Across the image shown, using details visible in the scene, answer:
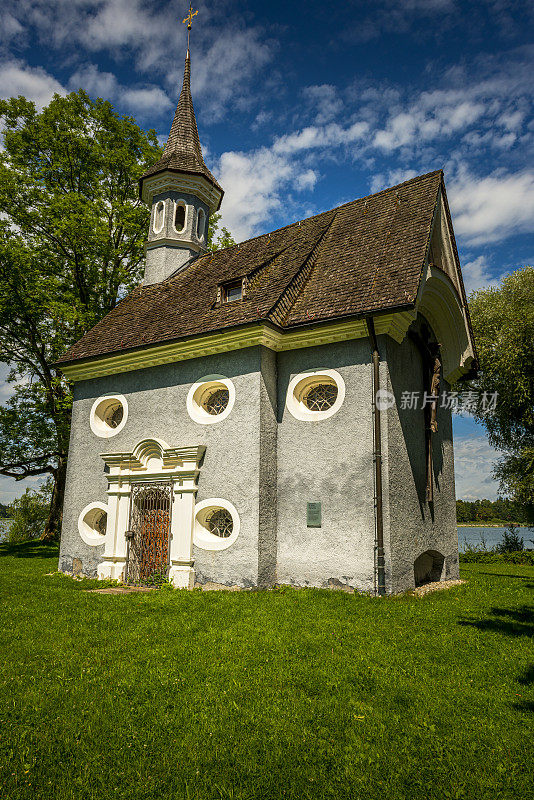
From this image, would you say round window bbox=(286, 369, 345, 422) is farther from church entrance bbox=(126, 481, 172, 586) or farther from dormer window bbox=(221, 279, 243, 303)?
church entrance bbox=(126, 481, 172, 586)

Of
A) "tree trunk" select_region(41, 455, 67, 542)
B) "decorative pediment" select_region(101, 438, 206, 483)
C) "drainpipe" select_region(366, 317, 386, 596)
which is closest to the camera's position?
"drainpipe" select_region(366, 317, 386, 596)

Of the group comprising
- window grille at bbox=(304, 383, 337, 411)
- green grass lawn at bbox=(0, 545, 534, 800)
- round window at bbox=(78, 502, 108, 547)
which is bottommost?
green grass lawn at bbox=(0, 545, 534, 800)

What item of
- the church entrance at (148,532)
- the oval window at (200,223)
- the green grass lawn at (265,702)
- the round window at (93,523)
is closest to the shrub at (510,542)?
the green grass lawn at (265,702)

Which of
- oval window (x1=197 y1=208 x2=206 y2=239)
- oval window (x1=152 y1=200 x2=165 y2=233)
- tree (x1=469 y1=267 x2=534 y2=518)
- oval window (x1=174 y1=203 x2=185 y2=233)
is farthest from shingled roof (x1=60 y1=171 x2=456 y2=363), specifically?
tree (x1=469 y1=267 x2=534 y2=518)

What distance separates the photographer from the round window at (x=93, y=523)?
13.0 metres

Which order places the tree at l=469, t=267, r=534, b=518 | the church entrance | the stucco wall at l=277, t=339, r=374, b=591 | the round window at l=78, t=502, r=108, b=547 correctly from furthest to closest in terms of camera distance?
Answer: the tree at l=469, t=267, r=534, b=518
the round window at l=78, t=502, r=108, b=547
the church entrance
the stucco wall at l=277, t=339, r=374, b=591

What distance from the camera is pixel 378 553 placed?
9344 millimetres

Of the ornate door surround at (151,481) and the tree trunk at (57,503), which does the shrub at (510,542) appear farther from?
the tree trunk at (57,503)

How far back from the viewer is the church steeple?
57.0 feet

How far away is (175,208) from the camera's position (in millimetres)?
17531

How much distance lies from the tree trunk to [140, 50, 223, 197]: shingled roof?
1154 cm

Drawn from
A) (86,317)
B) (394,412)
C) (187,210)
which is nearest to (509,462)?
(394,412)

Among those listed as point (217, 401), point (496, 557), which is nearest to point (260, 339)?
point (217, 401)

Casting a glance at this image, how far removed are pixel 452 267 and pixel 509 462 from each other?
13.4m
